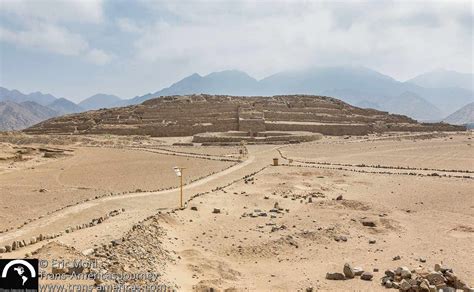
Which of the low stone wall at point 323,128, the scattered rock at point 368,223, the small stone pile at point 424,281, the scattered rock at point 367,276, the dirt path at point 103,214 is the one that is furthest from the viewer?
the low stone wall at point 323,128

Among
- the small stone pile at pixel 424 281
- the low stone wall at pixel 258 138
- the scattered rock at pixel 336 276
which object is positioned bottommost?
the scattered rock at pixel 336 276

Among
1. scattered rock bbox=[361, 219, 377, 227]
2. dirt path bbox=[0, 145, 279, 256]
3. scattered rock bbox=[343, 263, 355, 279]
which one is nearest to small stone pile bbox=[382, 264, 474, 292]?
scattered rock bbox=[343, 263, 355, 279]

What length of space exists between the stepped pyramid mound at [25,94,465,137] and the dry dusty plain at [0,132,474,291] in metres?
27.5

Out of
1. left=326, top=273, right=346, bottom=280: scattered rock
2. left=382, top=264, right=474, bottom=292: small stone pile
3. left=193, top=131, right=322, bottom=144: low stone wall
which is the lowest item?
left=326, top=273, right=346, bottom=280: scattered rock

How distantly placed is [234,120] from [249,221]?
43001 mm

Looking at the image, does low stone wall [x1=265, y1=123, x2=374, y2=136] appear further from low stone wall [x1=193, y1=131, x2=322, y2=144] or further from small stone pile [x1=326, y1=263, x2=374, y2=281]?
small stone pile [x1=326, y1=263, x2=374, y2=281]

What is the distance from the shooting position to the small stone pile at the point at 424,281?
7.58m

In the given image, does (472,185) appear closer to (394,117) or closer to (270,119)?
(270,119)

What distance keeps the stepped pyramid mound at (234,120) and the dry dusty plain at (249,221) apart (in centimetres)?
2746

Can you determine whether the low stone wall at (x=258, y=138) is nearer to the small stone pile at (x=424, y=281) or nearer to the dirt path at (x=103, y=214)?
the dirt path at (x=103, y=214)

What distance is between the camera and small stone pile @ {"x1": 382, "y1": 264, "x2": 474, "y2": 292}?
7582mm

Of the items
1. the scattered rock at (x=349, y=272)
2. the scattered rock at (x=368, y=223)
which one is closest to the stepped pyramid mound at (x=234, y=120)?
the scattered rock at (x=368, y=223)

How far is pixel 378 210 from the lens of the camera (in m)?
14.2

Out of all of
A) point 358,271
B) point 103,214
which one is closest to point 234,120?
point 103,214
